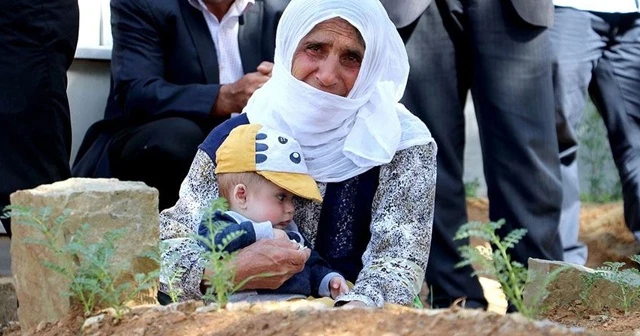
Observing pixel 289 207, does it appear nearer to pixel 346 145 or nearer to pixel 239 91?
pixel 346 145

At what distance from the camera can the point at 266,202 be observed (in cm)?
388

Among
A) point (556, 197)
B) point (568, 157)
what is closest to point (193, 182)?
point (556, 197)

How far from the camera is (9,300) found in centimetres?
464

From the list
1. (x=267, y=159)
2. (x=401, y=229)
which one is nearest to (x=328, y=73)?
(x=267, y=159)

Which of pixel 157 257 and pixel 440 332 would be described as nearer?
pixel 440 332

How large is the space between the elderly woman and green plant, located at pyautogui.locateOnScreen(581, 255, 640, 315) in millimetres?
504

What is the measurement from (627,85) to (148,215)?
3694 mm

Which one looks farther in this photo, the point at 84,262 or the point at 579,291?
the point at 579,291

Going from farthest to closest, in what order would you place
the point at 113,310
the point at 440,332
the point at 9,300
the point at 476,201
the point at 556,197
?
the point at 476,201
the point at 556,197
the point at 9,300
the point at 113,310
the point at 440,332

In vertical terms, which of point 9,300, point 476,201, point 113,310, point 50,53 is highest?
point 50,53

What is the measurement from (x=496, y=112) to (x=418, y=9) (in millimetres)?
544

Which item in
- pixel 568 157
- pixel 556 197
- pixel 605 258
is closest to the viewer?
pixel 556 197

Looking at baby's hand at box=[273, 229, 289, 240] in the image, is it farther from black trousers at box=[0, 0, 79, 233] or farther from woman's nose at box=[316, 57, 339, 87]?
black trousers at box=[0, 0, 79, 233]

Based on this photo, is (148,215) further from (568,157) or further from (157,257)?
(568,157)
